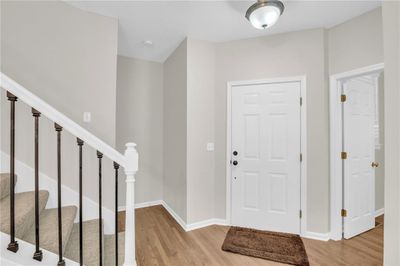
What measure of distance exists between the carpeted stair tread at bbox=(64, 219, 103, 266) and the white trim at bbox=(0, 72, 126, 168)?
82cm

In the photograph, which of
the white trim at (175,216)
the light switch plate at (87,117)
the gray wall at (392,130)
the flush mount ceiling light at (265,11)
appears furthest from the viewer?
the white trim at (175,216)

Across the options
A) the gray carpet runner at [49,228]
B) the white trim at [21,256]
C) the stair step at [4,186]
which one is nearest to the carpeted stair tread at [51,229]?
the gray carpet runner at [49,228]

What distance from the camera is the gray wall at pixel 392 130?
772 mm

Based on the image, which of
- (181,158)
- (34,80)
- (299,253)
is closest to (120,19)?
Answer: (34,80)

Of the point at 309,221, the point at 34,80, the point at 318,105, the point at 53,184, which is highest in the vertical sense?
the point at 34,80

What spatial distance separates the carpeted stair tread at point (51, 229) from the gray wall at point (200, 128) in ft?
4.63

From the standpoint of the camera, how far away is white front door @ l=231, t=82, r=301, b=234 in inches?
101

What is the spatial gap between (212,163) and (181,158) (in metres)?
0.46

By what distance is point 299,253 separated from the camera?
6.96 ft

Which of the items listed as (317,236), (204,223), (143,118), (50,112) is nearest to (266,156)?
(317,236)

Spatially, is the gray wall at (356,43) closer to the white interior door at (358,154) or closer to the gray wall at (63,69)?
the white interior door at (358,154)

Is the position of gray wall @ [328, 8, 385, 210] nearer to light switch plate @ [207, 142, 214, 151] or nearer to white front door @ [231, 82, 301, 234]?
white front door @ [231, 82, 301, 234]

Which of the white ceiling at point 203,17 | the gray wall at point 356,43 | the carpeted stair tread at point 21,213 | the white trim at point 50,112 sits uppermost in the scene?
the white ceiling at point 203,17

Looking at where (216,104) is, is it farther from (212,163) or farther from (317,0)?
(317,0)
